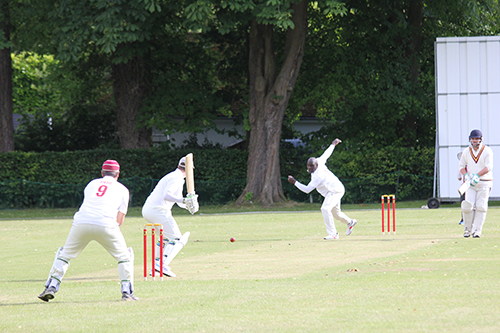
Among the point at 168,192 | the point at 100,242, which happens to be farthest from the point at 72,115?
the point at 100,242

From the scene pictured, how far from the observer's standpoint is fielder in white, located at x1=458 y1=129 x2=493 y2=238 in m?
13.8

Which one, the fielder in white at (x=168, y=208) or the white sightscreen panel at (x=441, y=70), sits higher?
the white sightscreen panel at (x=441, y=70)

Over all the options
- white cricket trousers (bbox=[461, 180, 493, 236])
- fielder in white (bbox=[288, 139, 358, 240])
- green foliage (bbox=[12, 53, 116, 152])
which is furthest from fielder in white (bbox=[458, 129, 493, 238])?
green foliage (bbox=[12, 53, 116, 152])

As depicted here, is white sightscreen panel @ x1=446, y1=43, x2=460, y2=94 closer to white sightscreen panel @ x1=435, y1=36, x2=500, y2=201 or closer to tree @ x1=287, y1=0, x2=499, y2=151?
white sightscreen panel @ x1=435, y1=36, x2=500, y2=201

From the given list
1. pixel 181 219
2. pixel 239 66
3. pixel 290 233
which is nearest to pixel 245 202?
pixel 181 219

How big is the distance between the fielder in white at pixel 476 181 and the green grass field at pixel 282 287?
460 millimetres

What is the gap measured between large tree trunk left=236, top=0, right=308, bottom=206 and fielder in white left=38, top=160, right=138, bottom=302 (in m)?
18.2

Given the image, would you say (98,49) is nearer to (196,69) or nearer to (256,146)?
(196,69)

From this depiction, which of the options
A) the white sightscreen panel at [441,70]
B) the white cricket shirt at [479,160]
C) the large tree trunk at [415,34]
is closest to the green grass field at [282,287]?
the white cricket shirt at [479,160]

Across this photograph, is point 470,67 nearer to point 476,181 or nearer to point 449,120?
point 449,120

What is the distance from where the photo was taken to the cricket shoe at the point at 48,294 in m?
8.16

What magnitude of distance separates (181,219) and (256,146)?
18.7ft

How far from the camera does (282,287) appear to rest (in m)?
8.82

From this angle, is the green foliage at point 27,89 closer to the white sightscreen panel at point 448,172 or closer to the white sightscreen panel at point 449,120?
the white sightscreen panel at point 449,120
